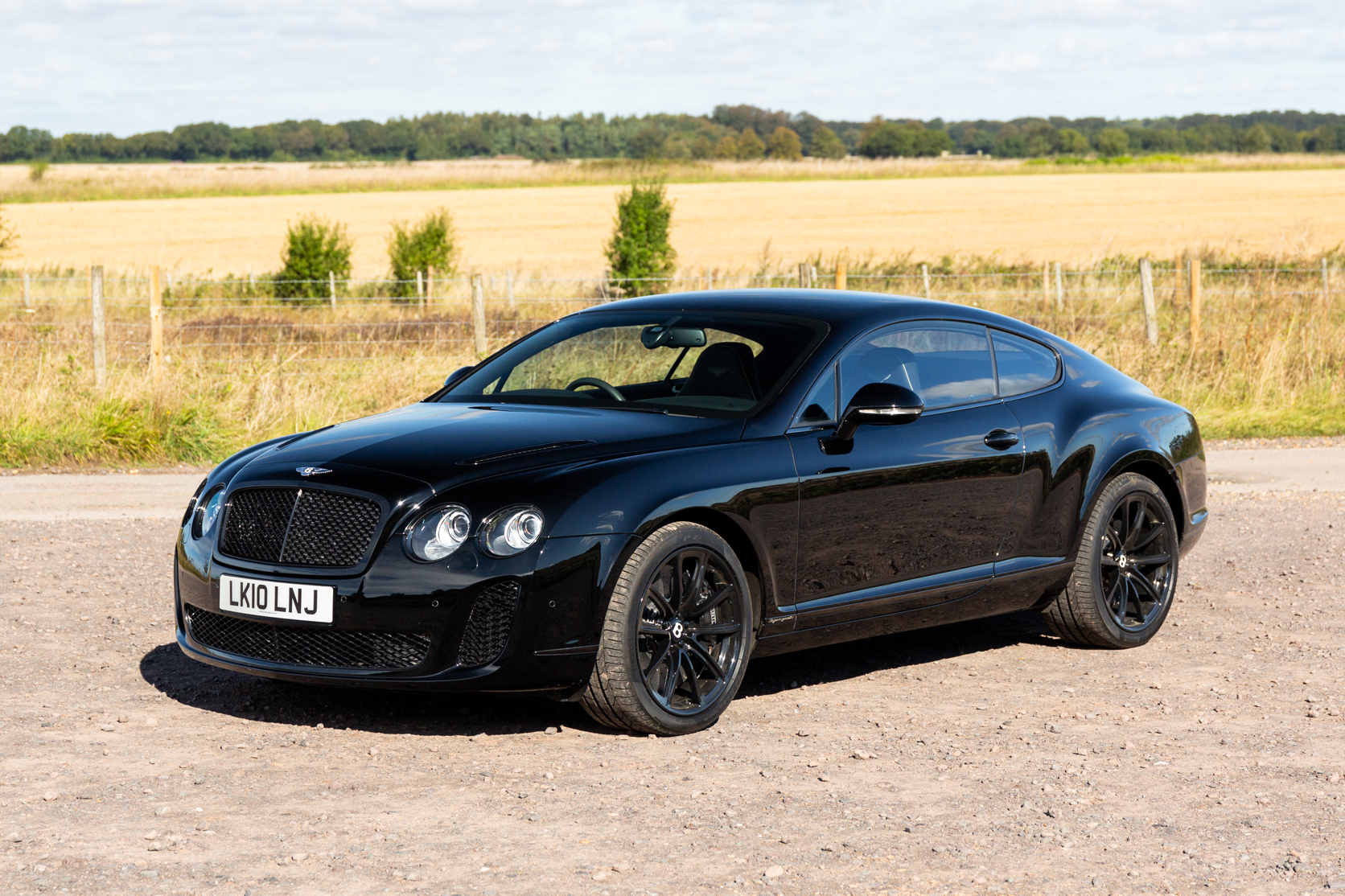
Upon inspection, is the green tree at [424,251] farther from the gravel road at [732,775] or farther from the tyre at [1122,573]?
the tyre at [1122,573]

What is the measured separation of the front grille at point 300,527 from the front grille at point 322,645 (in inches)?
9.4

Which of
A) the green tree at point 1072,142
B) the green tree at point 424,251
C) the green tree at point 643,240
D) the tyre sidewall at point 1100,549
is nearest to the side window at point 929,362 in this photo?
the tyre sidewall at point 1100,549

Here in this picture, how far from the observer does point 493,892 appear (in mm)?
3908

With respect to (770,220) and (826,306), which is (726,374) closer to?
(826,306)

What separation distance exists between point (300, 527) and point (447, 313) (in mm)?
20819

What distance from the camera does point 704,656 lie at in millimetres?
5535

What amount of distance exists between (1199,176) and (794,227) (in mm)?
37116

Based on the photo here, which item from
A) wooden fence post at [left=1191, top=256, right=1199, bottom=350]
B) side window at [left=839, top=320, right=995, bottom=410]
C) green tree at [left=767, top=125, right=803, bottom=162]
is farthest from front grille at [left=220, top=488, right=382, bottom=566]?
green tree at [left=767, top=125, right=803, bottom=162]

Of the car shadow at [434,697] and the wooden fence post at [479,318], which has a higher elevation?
the wooden fence post at [479,318]

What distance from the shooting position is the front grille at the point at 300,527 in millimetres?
5219

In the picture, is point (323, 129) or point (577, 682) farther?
point (323, 129)

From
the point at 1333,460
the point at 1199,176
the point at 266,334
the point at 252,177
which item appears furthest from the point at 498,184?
the point at 1333,460

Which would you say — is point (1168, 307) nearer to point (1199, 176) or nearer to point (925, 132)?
point (1199, 176)

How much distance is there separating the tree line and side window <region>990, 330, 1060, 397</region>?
114433 mm
